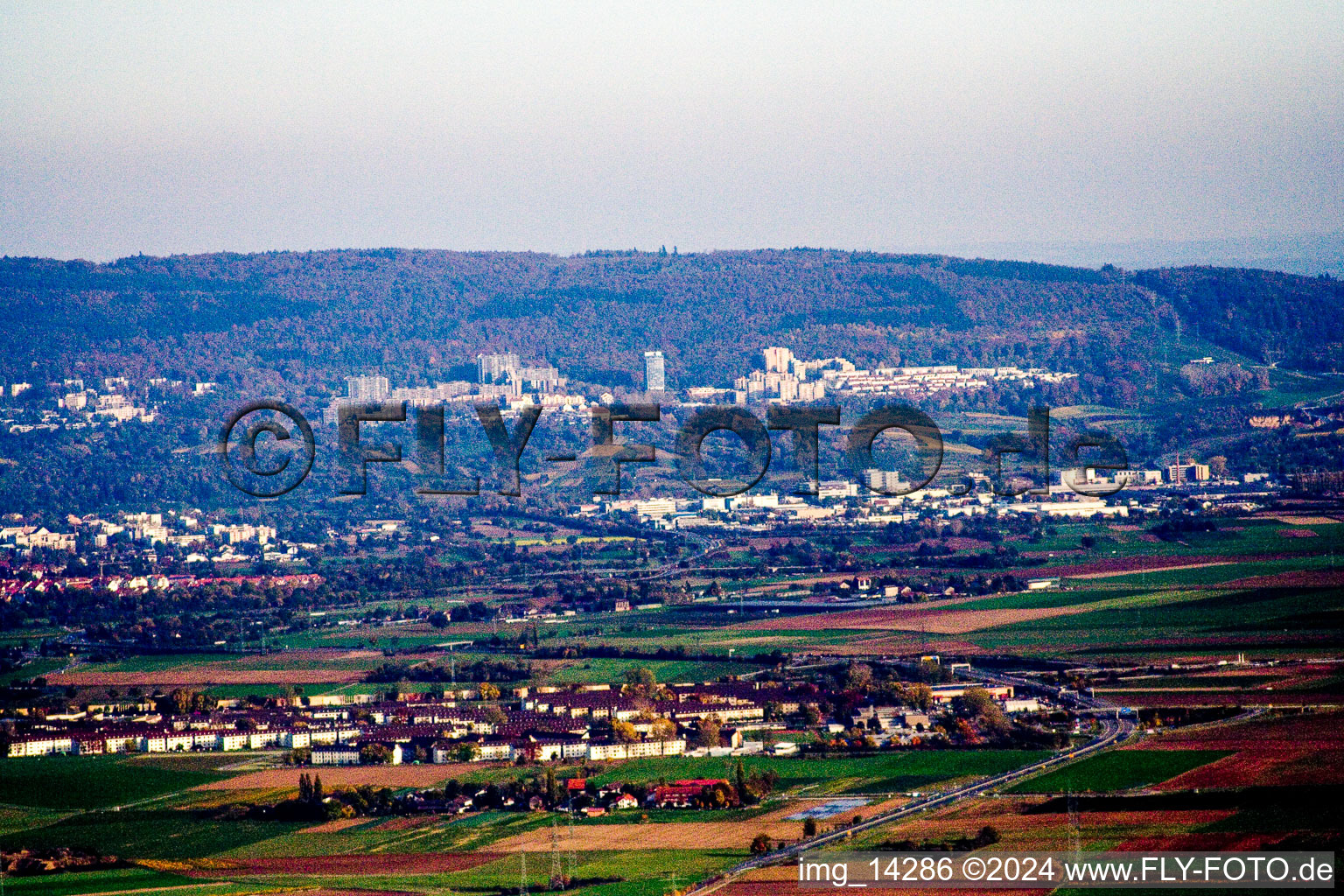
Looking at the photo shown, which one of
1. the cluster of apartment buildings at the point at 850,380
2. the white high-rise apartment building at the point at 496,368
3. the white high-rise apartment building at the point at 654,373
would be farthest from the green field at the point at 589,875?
the white high-rise apartment building at the point at 496,368

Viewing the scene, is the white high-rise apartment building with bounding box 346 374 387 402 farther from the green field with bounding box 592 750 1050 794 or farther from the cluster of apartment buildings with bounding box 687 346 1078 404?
the green field with bounding box 592 750 1050 794

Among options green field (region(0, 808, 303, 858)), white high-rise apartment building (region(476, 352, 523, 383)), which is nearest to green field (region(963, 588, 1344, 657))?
green field (region(0, 808, 303, 858))

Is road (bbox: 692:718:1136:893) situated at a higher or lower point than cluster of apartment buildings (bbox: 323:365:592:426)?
lower

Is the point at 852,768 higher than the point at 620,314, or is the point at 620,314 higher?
the point at 620,314

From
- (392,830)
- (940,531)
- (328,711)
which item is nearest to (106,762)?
(328,711)

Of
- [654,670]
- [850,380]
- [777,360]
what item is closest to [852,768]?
[654,670]

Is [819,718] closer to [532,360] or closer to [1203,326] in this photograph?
[1203,326]

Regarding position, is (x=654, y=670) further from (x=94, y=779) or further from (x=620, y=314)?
(x=620, y=314)
